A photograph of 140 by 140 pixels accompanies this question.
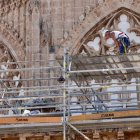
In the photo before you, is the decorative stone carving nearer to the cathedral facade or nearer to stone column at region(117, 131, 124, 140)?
the cathedral facade

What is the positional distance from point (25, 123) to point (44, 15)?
911 centimetres

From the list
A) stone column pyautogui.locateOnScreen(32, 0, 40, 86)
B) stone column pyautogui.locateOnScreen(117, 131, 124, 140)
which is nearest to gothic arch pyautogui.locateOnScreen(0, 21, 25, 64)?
stone column pyautogui.locateOnScreen(32, 0, 40, 86)

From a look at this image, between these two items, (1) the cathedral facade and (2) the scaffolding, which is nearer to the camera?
(2) the scaffolding

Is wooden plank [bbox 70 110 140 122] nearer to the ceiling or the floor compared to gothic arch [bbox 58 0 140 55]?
nearer to the floor

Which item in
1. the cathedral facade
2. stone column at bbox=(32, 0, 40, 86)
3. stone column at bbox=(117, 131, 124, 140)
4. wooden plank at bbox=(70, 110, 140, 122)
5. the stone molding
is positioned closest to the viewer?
stone column at bbox=(117, 131, 124, 140)

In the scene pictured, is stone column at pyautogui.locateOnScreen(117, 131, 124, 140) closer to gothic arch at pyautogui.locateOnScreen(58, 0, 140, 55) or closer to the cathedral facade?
the cathedral facade

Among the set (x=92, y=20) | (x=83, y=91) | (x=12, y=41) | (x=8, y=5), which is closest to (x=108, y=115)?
(x=83, y=91)

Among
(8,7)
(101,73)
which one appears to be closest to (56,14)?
(8,7)

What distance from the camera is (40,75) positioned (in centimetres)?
2131

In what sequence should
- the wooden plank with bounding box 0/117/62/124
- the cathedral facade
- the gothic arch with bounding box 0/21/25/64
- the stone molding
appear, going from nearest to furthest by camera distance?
the wooden plank with bounding box 0/117/62/124 → the cathedral facade → the gothic arch with bounding box 0/21/25/64 → the stone molding

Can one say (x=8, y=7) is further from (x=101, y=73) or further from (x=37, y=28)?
(x=101, y=73)

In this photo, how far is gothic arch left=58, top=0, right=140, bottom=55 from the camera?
71.4 ft

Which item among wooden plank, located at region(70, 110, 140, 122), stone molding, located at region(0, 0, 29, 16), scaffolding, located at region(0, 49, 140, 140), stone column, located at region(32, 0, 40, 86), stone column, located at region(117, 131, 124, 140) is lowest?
stone column, located at region(117, 131, 124, 140)

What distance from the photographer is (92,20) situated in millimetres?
21812
